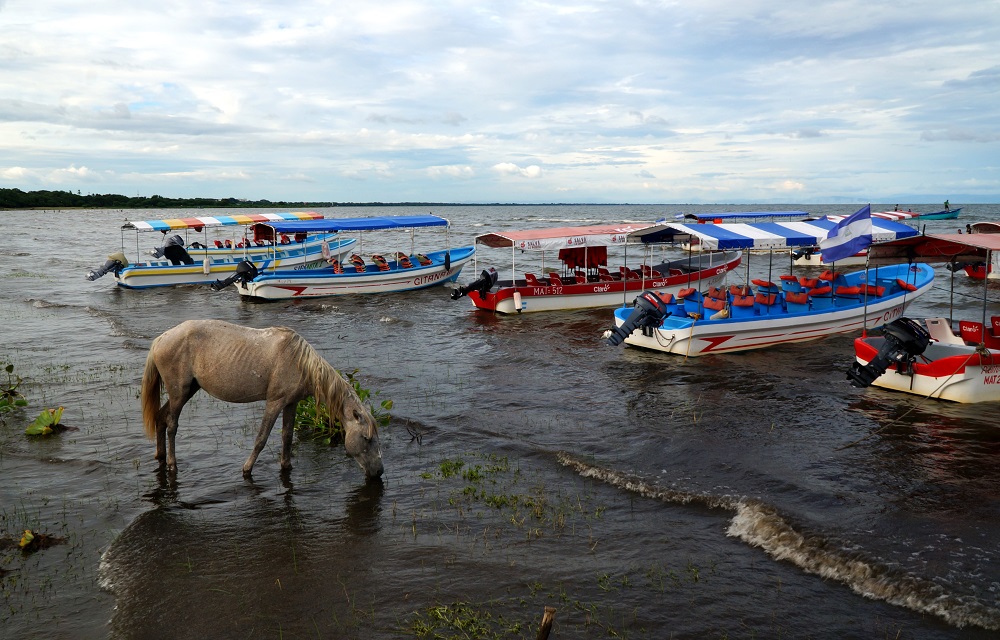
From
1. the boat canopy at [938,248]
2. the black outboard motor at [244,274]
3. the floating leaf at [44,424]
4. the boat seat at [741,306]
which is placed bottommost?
the floating leaf at [44,424]

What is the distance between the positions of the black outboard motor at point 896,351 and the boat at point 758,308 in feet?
12.0

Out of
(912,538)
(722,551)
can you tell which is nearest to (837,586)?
(722,551)

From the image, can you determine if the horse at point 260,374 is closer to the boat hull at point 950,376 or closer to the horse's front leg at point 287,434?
the horse's front leg at point 287,434

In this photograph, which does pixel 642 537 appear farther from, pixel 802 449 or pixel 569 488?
pixel 802 449

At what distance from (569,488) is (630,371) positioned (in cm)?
746

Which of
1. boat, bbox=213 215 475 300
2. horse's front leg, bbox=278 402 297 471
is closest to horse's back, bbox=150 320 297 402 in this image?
horse's front leg, bbox=278 402 297 471

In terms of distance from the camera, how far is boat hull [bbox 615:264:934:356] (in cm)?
1697

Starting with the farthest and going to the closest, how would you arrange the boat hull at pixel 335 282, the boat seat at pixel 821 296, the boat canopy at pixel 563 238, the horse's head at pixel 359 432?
the boat hull at pixel 335 282 < the boat canopy at pixel 563 238 < the boat seat at pixel 821 296 < the horse's head at pixel 359 432

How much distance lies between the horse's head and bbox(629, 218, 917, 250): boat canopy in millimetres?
12417

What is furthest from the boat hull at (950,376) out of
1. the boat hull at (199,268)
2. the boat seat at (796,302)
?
the boat hull at (199,268)

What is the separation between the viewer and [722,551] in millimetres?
7281

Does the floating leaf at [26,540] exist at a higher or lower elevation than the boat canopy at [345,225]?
lower

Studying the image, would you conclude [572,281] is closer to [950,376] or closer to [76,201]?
[950,376]

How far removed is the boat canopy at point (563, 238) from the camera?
2270 cm
